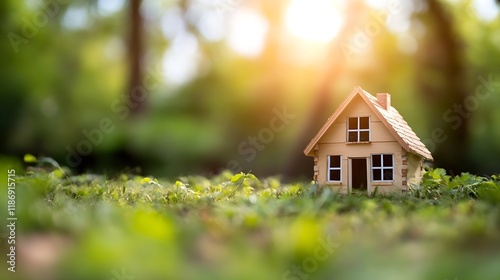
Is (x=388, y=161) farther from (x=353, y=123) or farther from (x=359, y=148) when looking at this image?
(x=353, y=123)

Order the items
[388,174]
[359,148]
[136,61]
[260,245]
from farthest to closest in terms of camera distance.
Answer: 1. [136,61]
2. [359,148]
3. [388,174]
4. [260,245]

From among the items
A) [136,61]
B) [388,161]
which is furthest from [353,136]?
[136,61]

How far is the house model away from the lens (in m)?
5.25

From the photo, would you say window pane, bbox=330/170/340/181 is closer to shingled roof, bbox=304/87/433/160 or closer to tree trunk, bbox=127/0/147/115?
shingled roof, bbox=304/87/433/160

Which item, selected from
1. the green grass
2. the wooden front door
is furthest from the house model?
the green grass

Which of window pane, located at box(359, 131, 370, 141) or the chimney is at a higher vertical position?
the chimney

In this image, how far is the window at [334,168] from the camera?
18.0 feet

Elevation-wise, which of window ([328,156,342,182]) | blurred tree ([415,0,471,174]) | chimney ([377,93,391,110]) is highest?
blurred tree ([415,0,471,174])

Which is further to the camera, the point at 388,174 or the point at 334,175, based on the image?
the point at 334,175

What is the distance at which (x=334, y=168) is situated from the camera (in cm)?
549

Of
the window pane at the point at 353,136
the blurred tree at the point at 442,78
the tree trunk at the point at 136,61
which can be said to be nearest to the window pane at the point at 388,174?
the window pane at the point at 353,136

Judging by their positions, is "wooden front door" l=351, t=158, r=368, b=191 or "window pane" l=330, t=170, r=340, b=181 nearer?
"window pane" l=330, t=170, r=340, b=181

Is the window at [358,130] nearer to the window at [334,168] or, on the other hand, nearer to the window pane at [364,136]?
the window pane at [364,136]

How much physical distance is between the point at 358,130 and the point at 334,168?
0.42 meters
